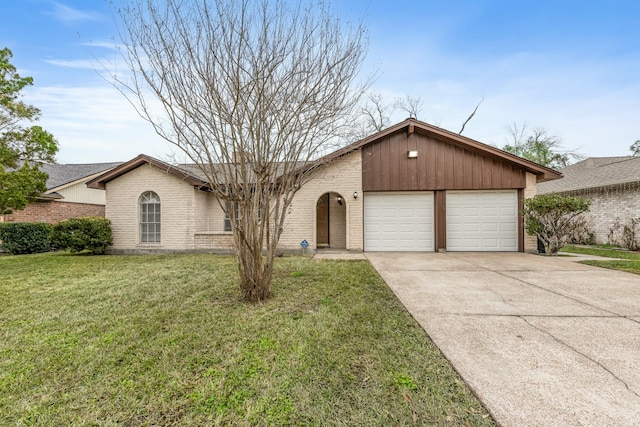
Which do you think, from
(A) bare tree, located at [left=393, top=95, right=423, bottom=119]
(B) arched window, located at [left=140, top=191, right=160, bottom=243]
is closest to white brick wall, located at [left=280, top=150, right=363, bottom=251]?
(B) arched window, located at [left=140, top=191, right=160, bottom=243]

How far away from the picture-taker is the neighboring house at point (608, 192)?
1138 cm

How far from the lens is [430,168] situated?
10.1 meters

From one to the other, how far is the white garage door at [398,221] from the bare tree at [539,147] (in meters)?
21.6

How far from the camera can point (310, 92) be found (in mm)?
4258

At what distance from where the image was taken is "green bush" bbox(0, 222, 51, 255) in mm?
11047

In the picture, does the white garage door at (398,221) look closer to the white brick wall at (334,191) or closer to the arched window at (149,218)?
the white brick wall at (334,191)

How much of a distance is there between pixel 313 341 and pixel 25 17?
440 inches

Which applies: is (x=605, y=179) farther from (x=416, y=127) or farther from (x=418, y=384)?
(x=418, y=384)

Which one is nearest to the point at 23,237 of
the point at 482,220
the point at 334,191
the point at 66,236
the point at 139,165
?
the point at 66,236

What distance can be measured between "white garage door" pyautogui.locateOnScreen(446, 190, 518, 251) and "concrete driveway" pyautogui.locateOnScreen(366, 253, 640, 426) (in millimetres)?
4052

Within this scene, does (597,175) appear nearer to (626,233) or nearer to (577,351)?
(626,233)

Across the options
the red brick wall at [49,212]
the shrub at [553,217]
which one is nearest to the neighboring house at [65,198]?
the red brick wall at [49,212]

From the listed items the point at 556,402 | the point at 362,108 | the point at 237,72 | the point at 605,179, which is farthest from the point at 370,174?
the point at 605,179

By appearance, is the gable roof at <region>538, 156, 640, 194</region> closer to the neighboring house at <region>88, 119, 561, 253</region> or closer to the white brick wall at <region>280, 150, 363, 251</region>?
the neighboring house at <region>88, 119, 561, 253</region>
